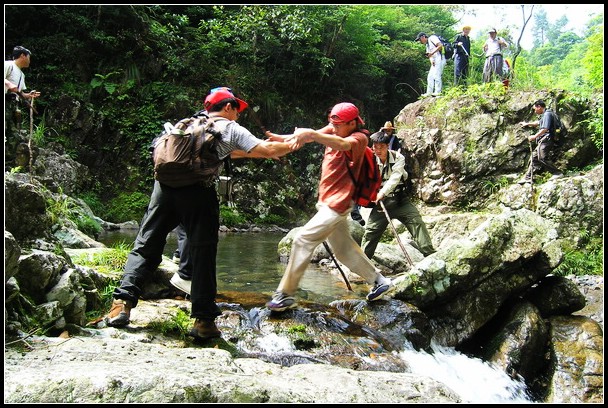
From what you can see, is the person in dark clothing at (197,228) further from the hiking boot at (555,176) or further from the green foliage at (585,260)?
the hiking boot at (555,176)

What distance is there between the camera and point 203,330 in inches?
155

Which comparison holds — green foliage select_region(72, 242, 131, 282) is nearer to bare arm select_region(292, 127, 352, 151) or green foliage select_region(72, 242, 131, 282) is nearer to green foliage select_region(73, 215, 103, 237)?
bare arm select_region(292, 127, 352, 151)

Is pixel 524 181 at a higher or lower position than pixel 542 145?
lower

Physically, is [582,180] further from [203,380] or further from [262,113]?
[262,113]

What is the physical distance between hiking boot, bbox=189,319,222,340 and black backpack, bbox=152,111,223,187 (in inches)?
46.9

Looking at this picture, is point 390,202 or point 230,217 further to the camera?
point 230,217

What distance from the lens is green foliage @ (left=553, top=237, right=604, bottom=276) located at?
8.91 meters

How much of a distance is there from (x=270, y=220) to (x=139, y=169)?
5.46 m

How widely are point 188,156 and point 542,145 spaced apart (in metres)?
10.4

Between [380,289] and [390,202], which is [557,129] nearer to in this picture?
[390,202]

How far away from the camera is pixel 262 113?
816 inches

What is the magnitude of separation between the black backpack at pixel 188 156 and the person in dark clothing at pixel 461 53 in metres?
13.7

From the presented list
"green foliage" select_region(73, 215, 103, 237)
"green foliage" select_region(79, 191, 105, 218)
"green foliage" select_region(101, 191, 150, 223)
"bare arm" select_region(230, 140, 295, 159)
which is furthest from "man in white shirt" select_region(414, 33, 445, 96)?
"bare arm" select_region(230, 140, 295, 159)

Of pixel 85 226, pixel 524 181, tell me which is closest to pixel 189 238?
pixel 85 226
